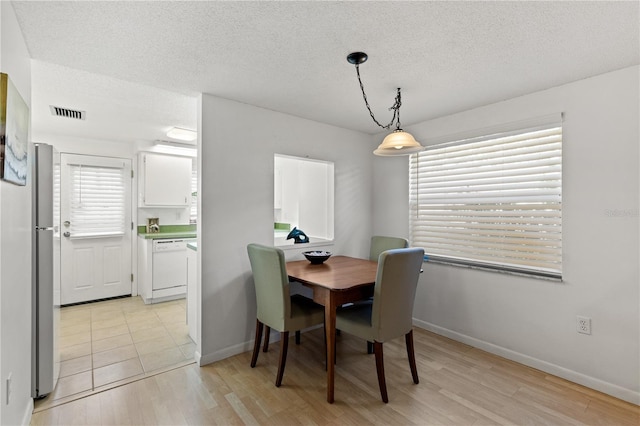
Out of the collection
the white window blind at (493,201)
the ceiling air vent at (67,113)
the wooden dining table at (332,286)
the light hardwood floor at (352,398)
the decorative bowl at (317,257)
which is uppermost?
the ceiling air vent at (67,113)

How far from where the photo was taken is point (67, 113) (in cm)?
309

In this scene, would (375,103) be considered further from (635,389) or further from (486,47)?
(635,389)

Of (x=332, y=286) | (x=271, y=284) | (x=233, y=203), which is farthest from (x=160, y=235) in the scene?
(x=332, y=286)

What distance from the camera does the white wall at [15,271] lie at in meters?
1.39

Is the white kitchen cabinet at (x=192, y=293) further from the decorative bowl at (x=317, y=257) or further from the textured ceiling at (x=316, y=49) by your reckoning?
the textured ceiling at (x=316, y=49)

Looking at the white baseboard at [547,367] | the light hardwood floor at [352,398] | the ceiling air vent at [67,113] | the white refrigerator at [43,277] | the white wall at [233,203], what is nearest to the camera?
the light hardwood floor at [352,398]

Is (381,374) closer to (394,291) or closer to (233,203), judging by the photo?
(394,291)

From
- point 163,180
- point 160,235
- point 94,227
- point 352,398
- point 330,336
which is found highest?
point 163,180

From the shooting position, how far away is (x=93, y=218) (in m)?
4.21

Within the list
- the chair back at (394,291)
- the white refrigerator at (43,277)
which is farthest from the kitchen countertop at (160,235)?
the chair back at (394,291)

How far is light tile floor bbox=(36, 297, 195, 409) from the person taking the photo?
2.31m

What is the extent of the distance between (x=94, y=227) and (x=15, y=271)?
120 inches

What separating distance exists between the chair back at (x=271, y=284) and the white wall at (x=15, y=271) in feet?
4.41

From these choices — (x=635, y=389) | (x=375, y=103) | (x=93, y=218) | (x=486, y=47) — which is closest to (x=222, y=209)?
(x=375, y=103)
